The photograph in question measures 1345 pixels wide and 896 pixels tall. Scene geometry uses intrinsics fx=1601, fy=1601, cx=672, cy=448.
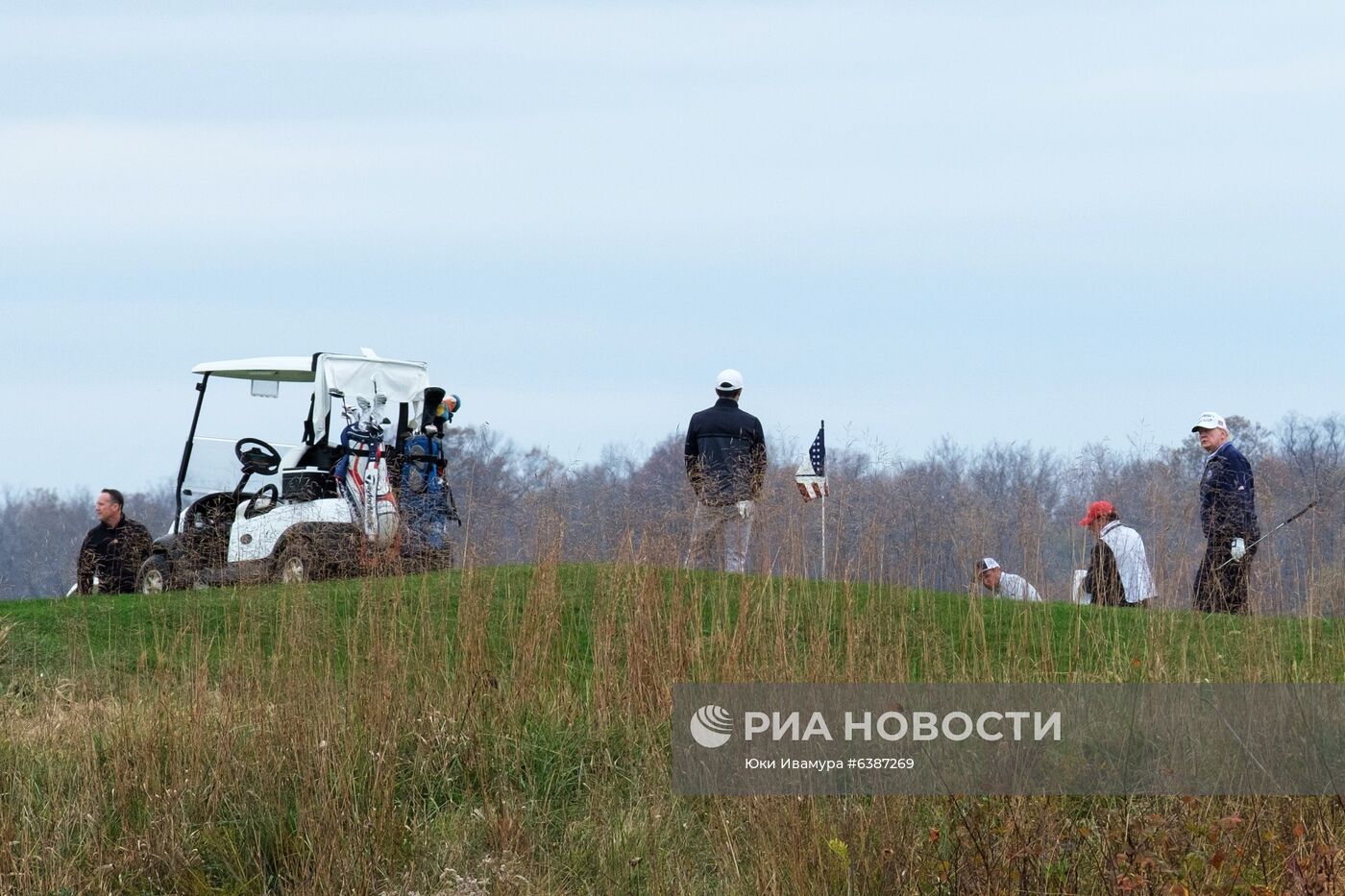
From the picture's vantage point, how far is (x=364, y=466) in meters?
12.5

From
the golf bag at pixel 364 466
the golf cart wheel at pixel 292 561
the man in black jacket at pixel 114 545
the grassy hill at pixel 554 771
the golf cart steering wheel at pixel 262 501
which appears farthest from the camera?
the golf cart steering wheel at pixel 262 501

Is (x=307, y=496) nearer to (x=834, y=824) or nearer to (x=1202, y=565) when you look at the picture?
(x=1202, y=565)

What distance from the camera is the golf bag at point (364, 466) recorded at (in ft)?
39.7

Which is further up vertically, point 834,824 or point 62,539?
point 62,539

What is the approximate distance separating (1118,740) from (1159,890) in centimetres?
127

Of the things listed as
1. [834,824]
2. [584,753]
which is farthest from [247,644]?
[834,824]

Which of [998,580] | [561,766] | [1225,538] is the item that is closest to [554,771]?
[561,766]

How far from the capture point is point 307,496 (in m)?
12.4

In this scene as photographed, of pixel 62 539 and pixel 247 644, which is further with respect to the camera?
pixel 62 539

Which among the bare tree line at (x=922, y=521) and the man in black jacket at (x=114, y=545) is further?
the man in black jacket at (x=114, y=545)

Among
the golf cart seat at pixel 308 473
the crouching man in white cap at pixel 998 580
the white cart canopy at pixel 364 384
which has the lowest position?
the crouching man in white cap at pixel 998 580

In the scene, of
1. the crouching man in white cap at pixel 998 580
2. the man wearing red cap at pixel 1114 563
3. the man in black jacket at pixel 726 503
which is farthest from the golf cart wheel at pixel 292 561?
the man wearing red cap at pixel 1114 563

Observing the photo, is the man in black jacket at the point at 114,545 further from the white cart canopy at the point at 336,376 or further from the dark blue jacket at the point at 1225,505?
the dark blue jacket at the point at 1225,505

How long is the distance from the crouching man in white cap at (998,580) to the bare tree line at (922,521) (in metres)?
0.06
